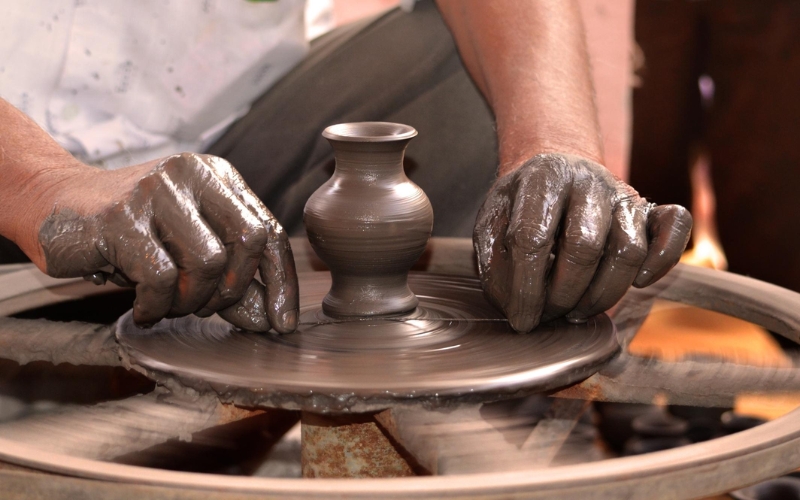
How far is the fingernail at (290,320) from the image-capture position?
1.07 m

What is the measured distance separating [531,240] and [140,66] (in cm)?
112

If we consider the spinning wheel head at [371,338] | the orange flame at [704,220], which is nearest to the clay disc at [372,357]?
the spinning wheel head at [371,338]

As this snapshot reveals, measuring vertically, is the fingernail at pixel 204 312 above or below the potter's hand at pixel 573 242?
below

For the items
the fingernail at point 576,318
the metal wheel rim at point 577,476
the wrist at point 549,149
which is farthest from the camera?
the wrist at point 549,149

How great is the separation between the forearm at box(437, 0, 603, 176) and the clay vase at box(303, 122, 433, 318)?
0.77 feet

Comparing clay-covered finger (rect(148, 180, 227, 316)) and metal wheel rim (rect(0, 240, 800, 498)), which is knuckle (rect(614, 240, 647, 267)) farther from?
clay-covered finger (rect(148, 180, 227, 316))

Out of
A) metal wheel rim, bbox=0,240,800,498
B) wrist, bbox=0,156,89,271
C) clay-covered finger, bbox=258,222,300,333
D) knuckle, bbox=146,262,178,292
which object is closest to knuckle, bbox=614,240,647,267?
metal wheel rim, bbox=0,240,800,498

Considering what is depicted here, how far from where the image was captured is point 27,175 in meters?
1.22

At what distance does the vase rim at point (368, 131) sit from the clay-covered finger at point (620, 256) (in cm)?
27

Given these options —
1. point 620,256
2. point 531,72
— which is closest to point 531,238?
point 620,256

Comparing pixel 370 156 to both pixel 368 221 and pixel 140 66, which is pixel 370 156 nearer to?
pixel 368 221

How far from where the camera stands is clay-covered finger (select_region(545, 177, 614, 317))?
3.39 ft

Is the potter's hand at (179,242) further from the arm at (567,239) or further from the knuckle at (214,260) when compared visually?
the arm at (567,239)

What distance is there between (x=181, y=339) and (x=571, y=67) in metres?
0.87
